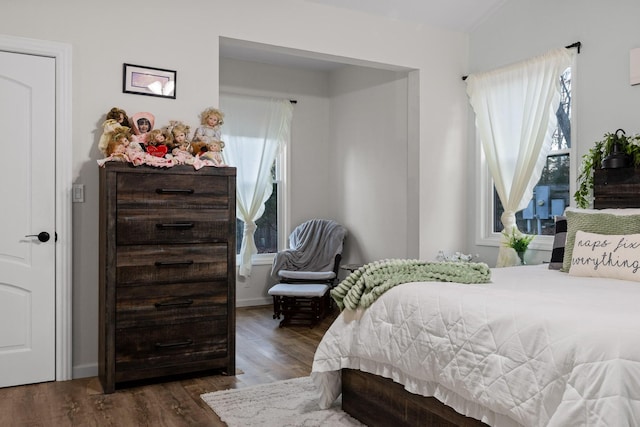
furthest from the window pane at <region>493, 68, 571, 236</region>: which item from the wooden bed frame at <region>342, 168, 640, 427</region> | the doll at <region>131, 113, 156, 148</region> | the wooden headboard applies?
the doll at <region>131, 113, 156, 148</region>

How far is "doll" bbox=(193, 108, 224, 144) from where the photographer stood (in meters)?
3.46

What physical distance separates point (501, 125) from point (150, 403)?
11.0 ft

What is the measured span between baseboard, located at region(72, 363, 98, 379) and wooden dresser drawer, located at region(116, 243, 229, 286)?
2.26 ft

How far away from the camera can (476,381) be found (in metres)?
1.79

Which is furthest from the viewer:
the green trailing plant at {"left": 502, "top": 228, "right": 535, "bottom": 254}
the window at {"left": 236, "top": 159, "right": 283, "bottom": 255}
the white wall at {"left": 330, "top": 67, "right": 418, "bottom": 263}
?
the window at {"left": 236, "top": 159, "right": 283, "bottom": 255}

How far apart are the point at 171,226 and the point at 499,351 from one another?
2.07m

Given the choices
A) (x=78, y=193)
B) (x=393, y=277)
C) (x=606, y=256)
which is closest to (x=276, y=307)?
(x=78, y=193)

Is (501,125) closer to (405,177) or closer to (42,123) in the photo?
(405,177)

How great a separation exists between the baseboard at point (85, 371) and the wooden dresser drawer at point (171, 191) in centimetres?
108

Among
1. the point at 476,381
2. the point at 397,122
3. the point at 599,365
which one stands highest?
the point at 397,122

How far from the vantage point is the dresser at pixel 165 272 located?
9.93 ft

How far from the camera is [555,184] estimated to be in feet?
13.5

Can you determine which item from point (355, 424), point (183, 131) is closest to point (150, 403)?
point (355, 424)

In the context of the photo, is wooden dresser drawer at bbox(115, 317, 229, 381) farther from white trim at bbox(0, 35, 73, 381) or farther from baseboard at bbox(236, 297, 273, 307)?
baseboard at bbox(236, 297, 273, 307)
